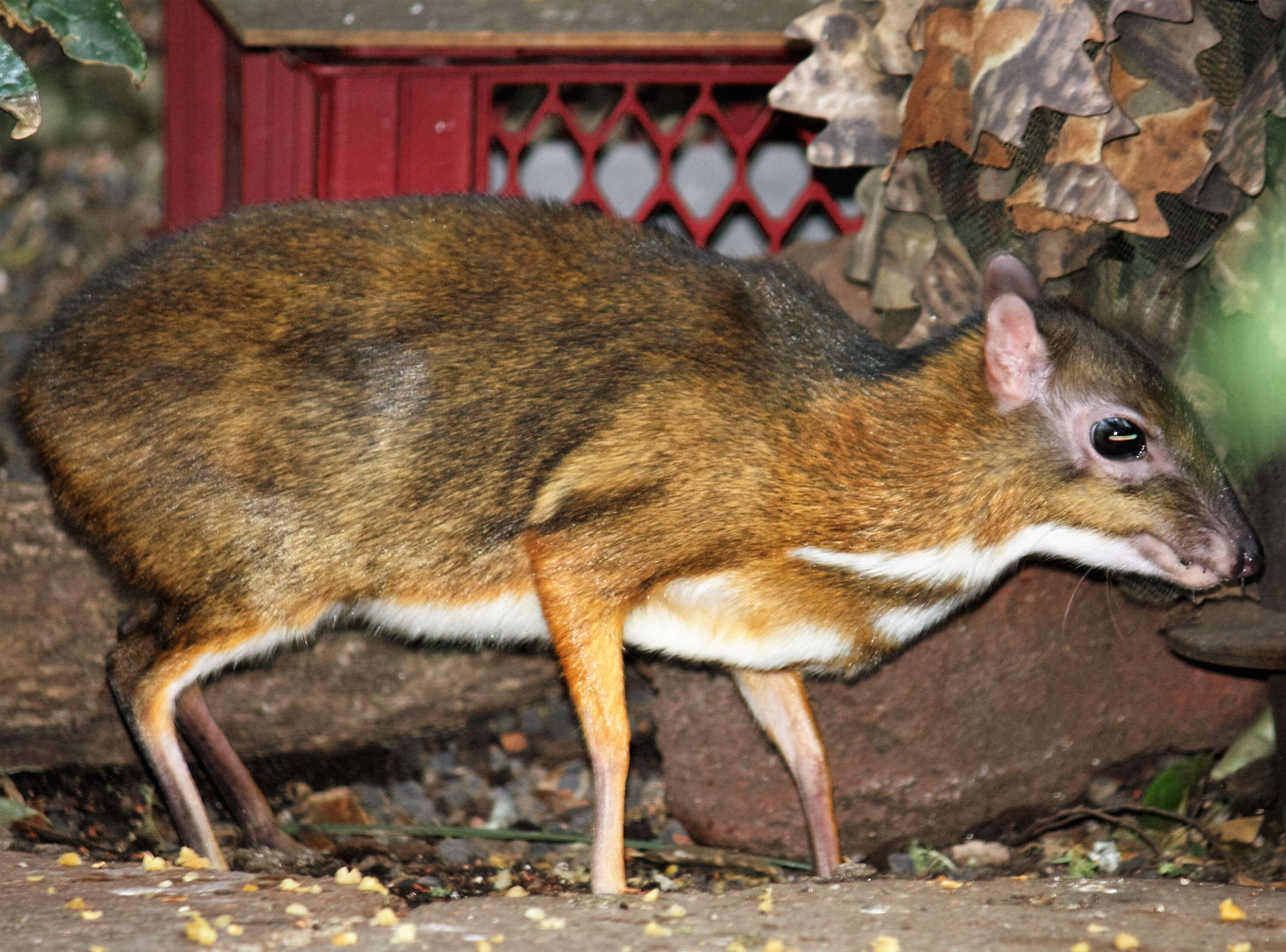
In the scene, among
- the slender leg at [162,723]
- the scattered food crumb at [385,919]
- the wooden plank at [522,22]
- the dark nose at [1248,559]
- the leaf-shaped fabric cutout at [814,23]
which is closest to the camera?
the scattered food crumb at [385,919]

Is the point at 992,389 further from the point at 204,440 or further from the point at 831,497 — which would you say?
the point at 204,440

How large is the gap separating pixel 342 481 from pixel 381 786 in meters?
1.28

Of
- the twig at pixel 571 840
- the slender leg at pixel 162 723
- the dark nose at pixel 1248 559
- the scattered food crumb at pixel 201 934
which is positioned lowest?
the twig at pixel 571 840

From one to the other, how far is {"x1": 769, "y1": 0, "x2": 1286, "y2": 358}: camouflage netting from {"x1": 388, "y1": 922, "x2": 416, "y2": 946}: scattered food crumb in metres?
2.10

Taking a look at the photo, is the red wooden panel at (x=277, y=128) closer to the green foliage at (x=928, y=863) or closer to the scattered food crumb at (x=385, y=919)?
the scattered food crumb at (x=385, y=919)

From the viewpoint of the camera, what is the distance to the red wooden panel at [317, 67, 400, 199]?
491cm

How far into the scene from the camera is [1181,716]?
14.2ft

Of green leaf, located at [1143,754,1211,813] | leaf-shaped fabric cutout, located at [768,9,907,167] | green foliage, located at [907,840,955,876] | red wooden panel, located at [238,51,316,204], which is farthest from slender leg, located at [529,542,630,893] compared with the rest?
red wooden panel, located at [238,51,316,204]

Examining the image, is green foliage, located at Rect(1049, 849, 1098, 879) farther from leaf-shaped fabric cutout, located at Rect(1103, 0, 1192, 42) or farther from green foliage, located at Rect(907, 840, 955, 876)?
leaf-shaped fabric cutout, located at Rect(1103, 0, 1192, 42)

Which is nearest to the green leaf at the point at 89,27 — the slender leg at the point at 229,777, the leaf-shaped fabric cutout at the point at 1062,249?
the slender leg at the point at 229,777

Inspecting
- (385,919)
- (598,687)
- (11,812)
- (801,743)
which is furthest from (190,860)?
(801,743)

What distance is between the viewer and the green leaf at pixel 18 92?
283cm

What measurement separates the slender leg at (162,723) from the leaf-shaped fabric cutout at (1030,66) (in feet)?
7.97

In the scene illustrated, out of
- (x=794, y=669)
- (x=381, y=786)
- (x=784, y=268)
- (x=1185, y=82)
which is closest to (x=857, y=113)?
(x=784, y=268)
